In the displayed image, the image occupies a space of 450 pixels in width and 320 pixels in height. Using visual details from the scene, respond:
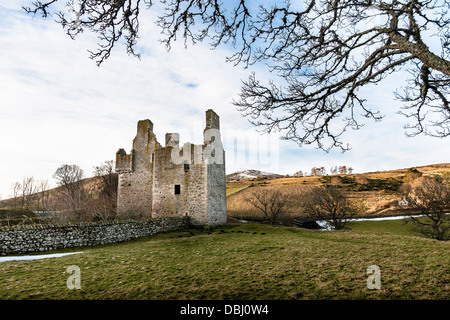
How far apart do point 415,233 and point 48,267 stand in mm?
35027

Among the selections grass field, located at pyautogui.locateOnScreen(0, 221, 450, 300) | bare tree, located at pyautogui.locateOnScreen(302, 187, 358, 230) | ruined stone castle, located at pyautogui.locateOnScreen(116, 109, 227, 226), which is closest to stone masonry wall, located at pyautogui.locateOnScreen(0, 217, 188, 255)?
grass field, located at pyautogui.locateOnScreen(0, 221, 450, 300)

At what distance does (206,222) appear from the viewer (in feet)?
74.3

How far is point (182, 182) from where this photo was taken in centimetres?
2414

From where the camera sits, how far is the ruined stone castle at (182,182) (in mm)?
23375

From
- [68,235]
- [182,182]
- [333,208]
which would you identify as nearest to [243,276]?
[68,235]

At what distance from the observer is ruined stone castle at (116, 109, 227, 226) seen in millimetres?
23375

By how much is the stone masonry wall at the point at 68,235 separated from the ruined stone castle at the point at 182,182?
4.75 metres

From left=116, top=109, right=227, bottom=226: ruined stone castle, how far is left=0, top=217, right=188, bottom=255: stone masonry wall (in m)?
4.75

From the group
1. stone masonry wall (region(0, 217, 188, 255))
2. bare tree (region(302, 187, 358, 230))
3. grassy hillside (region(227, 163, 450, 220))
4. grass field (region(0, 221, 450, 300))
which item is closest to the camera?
grass field (region(0, 221, 450, 300))

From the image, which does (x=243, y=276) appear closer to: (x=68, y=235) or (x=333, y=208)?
(x=68, y=235)

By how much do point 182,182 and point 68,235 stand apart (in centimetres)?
1123

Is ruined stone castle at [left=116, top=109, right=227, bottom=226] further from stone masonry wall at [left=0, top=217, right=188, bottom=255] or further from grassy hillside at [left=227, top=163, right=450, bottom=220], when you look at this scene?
grassy hillside at [left=227, top=163, right=450, bottom=220]
